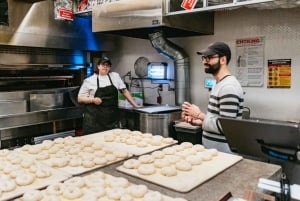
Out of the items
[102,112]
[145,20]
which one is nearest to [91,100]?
[102,112]

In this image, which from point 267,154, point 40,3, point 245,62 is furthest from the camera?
point 40,3

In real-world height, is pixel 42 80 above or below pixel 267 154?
above

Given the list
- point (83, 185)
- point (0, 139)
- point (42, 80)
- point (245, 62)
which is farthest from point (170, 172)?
point (42, 80)

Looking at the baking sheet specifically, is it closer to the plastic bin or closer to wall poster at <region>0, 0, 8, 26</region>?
the plastic bin

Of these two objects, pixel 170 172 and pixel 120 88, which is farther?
pixel 120 88

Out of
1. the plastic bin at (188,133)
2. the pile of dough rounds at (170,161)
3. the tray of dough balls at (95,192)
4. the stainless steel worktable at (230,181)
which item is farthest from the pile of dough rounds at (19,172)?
the plastic bin at (188,133)

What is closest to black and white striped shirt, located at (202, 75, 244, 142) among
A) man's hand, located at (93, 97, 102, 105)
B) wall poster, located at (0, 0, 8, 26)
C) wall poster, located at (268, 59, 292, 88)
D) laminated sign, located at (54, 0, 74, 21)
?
wall poster, located at (268, 59, 292, 88)

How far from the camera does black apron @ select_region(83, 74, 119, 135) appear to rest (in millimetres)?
3377

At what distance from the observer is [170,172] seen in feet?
4.92

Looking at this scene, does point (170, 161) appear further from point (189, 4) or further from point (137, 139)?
point (189, 4)

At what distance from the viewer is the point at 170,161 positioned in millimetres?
1654

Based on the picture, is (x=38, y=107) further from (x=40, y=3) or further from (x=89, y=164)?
(x=89, y=164)

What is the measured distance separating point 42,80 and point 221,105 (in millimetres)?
2583

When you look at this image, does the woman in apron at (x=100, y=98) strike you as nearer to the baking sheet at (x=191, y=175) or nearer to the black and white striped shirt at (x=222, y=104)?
the black and white striped shirt at (x=222, y=104)
